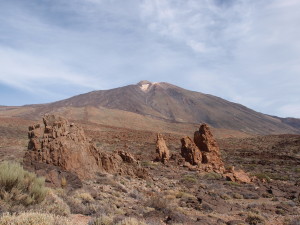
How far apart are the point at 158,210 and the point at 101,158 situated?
6.85 metres

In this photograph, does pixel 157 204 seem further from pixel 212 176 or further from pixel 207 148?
pixel 207 148

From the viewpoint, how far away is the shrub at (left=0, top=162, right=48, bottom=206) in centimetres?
715


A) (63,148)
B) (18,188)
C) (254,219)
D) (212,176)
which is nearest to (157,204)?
(254,219)

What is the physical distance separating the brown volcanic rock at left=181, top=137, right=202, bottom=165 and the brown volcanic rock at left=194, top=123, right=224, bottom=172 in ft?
2.23

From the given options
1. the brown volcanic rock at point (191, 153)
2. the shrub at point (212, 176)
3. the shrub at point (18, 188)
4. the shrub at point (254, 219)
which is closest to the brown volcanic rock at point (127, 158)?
the shrub at point (212, 176)

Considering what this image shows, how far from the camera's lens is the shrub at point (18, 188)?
7.15 meters

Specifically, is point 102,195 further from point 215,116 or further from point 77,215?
point 215,116

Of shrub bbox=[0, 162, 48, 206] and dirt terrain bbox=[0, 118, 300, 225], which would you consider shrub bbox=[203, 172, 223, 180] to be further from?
shrub bbox=[0, 162, 48, 206]

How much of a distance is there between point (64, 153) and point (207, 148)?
704 inches

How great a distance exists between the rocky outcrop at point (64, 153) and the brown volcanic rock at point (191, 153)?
40.4 feet

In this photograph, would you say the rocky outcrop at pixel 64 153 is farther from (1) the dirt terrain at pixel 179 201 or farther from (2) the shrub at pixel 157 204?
(2) the shrub at pixel 157 204

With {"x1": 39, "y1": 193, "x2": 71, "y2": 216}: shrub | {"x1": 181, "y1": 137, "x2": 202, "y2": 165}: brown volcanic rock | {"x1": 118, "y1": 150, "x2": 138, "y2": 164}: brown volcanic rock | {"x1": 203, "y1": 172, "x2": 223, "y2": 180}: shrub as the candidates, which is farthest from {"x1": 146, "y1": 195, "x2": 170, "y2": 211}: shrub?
{"x1": 181, "y1": 137, "x2": 202, "y2": 165}: brown volcanic rock

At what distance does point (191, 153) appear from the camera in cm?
2820

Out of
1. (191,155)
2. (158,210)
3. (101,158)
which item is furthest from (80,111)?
(158,210)
